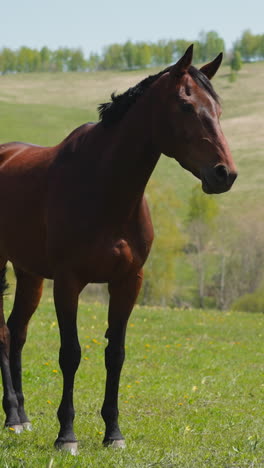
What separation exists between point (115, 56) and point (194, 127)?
616 ft

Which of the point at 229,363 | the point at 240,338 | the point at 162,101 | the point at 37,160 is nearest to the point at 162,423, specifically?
the point at 37,160

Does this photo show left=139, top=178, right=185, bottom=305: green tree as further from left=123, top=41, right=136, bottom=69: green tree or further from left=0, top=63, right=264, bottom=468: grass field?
left=123, top=41, right=136, bottom=69: green tree

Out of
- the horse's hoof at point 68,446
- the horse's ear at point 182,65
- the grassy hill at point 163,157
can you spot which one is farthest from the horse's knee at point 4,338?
the grassy hill at point 163,157

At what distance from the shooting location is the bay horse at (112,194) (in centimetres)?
557

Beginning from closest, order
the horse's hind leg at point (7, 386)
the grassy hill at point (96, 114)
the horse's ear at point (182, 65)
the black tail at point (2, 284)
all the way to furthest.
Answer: the horse's ear at point (182, 65)
the horse's hind leg at point (7, 386)
the black tail at point (2, 284)
the grassy hill at point (96, 114)

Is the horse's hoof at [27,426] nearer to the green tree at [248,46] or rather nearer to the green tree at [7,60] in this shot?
the green tree at [248,46]

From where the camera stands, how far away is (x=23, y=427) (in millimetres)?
7426

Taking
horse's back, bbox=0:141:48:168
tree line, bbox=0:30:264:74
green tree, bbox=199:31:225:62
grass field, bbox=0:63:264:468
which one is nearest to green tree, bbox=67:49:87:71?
tree line, bbox=0:30:264:74

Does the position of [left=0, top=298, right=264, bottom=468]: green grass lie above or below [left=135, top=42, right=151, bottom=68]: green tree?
above

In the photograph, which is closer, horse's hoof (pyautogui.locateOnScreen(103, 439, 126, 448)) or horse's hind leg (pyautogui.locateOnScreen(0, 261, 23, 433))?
horse's hoof (pyautogui.locateOnScreen(103, 439, 126, 448))

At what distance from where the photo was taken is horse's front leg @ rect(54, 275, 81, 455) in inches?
236

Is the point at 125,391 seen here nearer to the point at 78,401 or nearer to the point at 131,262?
the point at 78,401

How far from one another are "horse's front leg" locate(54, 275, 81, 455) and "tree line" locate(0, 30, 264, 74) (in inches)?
7091

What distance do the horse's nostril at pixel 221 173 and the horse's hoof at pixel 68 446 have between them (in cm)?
274
